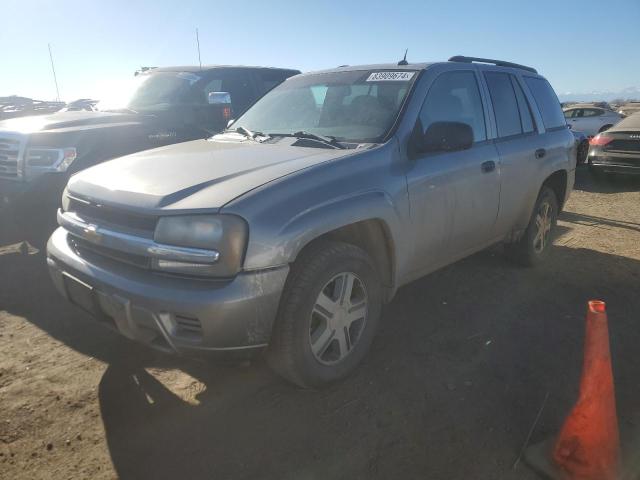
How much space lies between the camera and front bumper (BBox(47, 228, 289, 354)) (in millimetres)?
2191

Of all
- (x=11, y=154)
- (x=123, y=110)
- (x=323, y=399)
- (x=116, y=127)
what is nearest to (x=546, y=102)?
(x=323, y=399)

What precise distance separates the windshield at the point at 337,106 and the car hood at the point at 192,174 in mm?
320

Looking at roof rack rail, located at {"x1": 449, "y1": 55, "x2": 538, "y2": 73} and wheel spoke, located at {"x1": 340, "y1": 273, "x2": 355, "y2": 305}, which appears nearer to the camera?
wheel spoke, located at {"x1": 340, "y1": 273, "x2": 355, "y2": 305}

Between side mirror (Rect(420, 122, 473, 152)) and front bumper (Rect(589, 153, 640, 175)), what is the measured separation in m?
8.18

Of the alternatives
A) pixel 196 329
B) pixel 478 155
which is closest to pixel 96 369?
pixel 196 329

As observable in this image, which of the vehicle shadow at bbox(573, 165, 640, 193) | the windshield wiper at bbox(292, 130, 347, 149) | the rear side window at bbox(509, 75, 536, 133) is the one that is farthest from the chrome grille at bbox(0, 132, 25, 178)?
the vehicle shadow at bbox(573, 165, 640, 193)

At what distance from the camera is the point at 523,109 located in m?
4.35

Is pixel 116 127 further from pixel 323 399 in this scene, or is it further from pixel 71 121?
pixel 323 399

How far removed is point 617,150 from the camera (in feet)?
32.0

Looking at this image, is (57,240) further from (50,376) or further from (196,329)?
(196,329)

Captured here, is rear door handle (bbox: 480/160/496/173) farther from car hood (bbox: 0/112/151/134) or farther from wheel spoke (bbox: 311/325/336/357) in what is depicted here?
car hood (bbox: 0/112/151/134)

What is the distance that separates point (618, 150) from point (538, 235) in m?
6.46

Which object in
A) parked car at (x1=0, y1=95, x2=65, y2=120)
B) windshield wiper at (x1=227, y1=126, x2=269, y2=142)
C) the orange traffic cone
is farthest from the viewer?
parked car at (x1=0, y1=95, x2=65, y2=120)

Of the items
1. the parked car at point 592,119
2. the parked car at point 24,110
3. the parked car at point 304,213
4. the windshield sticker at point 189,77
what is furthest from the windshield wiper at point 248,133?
the parked car at point 592,119
